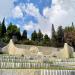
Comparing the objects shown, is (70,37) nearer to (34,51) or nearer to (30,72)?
(34,51)

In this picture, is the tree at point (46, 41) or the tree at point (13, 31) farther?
the tree at point (13, 31)

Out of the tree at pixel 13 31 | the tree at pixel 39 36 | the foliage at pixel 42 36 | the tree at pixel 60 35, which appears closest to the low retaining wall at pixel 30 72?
the foliage at pixel 42 36

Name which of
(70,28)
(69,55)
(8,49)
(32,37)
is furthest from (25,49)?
(32,37)

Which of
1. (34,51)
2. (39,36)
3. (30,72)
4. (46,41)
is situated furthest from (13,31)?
(30,72)

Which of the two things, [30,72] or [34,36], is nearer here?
[30,72]

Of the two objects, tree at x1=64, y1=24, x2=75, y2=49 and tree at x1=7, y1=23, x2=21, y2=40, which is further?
tree at x1=7, y1=23, x2=21, y2=40

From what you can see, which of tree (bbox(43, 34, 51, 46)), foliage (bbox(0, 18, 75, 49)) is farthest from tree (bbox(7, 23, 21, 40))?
tree (bbox(43, 34, 51, 46))

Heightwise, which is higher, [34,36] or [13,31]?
[13,31]

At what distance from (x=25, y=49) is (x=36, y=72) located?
914 inches

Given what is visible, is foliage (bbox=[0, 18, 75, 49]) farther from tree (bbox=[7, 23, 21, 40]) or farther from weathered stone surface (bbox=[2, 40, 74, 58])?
weathered stone surface (bbox=[2, 40, 74, 58])

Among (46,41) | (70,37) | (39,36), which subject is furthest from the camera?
(39,36)

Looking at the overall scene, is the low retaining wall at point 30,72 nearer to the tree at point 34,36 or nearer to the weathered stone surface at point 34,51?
the weathered stone surface at point 34,51

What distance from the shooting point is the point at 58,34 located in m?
61.5

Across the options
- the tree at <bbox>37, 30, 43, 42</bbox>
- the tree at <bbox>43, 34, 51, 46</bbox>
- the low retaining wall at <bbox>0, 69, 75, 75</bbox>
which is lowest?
the low retaining wall at <bbox>0, 69, 75, 75</bbox>
